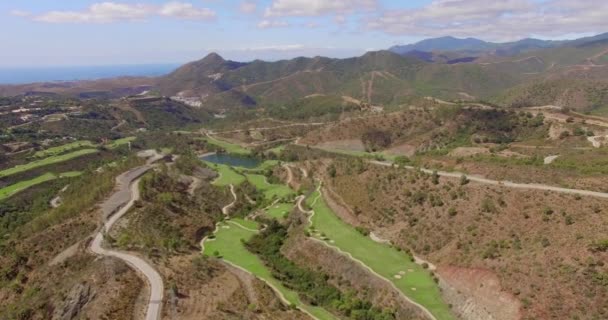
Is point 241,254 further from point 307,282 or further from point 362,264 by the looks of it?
point 362,264

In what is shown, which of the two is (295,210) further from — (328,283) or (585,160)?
(585,160)

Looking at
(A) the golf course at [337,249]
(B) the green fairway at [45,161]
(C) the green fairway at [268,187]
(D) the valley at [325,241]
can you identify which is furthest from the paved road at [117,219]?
(B) the green fairway at [45,161]

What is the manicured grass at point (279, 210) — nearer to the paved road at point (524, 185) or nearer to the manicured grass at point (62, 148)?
the paved road at point (524, 185)

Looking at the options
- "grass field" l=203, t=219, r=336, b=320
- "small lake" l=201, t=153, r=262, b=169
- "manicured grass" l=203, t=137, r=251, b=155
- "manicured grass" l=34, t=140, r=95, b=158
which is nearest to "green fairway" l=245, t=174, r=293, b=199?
"grass field" l=203, t=219, r=336, b=320

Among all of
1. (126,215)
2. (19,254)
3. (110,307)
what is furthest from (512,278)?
(19,254)

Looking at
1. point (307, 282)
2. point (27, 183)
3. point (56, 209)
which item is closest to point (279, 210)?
point (307, 282)

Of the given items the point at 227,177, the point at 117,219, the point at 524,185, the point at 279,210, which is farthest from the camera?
the point at 227,177
